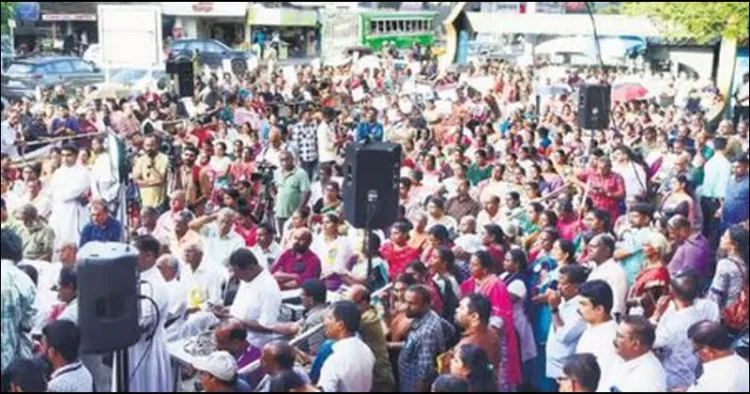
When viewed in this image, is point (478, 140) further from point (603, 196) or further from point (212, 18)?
point (212, 18)

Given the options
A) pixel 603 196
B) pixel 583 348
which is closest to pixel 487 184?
pixel 603 196

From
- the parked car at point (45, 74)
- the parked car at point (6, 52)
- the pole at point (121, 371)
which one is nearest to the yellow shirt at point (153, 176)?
the pole at point (121, 371)

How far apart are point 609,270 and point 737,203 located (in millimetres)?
3125

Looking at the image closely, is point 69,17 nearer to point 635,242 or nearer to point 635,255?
point 635,242

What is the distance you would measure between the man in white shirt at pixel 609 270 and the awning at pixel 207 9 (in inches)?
1269

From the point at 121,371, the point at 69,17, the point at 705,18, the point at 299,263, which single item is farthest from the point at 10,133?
the point at 69,17

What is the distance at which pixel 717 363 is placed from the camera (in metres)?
5.53

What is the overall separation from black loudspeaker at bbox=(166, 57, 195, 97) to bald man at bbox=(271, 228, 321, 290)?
920cm

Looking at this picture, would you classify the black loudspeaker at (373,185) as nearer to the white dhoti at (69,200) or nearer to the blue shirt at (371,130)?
the white dhoti at (69,200)

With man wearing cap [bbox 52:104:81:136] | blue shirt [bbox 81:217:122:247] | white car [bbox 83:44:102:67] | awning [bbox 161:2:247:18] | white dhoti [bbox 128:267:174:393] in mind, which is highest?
awning [bbox 161:2:247:18]

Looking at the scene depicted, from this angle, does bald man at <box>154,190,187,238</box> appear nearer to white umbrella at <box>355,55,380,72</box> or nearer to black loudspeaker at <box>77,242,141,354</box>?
black loudspeaker at <box>77,242,141,354</box>

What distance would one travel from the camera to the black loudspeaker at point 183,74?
17.0 metres

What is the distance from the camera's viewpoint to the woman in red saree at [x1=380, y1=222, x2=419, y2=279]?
8461 mm

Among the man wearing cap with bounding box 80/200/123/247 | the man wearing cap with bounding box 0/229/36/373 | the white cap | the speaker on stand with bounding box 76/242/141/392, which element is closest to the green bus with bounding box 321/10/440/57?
the man wearing cap with bounding box 80/200/123/247
